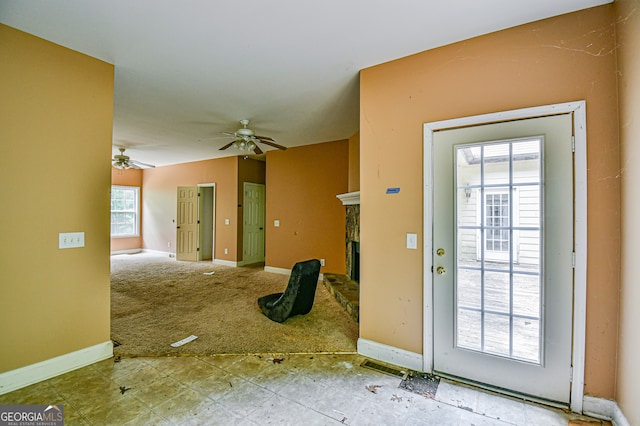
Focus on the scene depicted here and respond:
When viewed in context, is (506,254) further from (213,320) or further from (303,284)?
(213,320)

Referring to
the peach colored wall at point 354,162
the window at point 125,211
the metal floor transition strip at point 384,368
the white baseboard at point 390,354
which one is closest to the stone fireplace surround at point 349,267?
the peach colored wall at point 354,162

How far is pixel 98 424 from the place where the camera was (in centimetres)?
171

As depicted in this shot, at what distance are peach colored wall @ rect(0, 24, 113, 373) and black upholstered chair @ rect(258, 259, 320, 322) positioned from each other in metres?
1.65

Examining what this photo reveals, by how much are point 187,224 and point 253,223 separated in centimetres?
187

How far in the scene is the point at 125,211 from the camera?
8.53 m

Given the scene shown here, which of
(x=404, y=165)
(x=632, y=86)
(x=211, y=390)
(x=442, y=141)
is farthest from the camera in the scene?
(x=404, y=165)

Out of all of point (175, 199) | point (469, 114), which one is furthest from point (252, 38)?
point (175, 199)

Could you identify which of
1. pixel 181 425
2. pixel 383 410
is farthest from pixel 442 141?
pixel 181 425

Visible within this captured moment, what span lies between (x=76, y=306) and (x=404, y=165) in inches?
121

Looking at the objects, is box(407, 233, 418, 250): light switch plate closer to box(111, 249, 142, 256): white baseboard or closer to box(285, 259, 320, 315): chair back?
box(285, 259, 320, 315): chair back

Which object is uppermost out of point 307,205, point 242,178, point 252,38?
point 252,38

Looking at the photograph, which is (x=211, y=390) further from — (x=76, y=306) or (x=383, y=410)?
(x=76, y=306)

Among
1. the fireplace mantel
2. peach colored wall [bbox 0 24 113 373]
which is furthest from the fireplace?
peach colored wall [bbox 0 24 113 373]

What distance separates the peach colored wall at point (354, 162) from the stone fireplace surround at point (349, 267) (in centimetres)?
34
